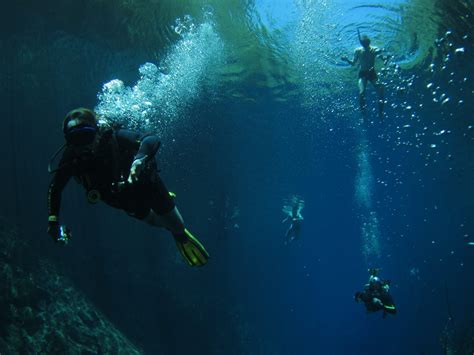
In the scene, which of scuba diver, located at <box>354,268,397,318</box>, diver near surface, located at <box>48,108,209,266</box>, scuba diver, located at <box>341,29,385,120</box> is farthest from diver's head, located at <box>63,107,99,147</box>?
scuba diver, located at <box>341,29,385,120</box>

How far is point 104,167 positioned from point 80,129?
46cm

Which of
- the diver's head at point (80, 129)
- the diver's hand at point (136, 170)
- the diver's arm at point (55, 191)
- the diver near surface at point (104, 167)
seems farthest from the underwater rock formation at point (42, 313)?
the diver's hand at point (136, 170)

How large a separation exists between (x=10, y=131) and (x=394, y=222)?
5838cm

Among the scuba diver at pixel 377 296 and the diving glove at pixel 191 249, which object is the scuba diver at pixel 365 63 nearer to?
the scuba diver at pixel 377 296

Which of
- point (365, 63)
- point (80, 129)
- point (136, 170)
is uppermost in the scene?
point (365, 63)

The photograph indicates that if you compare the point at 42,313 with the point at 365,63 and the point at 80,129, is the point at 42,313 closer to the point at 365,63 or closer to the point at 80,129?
the point at 80,129

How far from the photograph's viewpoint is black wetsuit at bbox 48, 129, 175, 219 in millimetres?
3498

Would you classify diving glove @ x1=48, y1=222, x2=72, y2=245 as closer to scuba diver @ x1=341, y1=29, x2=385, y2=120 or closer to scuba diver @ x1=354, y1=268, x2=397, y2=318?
scuba diver @ x1=354, y1=268, x2=397, y2=318

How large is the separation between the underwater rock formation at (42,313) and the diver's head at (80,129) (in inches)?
354

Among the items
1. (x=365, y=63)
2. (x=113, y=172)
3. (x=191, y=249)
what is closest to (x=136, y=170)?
(x=113, y=172)

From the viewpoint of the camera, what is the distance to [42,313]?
12.0 m

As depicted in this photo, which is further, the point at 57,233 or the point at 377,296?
the point at 377,296

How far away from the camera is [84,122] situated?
3.36 meters

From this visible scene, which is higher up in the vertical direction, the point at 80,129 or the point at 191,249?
the point at 80,129
